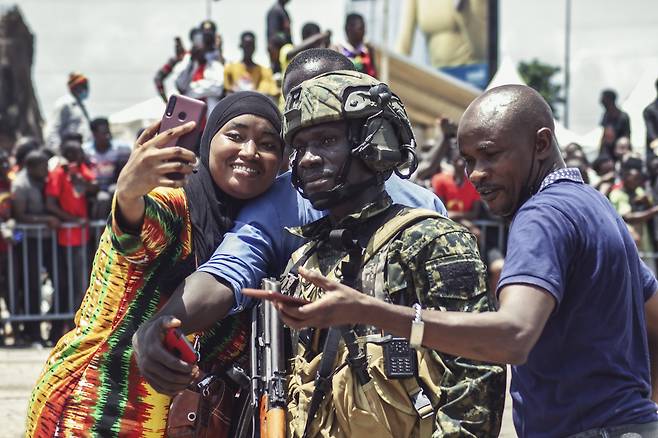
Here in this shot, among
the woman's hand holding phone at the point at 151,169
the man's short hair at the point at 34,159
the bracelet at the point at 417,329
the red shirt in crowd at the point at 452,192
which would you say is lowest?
the red shirt in crowd at the point at 452,192

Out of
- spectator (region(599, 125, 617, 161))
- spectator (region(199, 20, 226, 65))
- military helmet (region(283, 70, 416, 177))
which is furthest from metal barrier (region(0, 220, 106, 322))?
military helmet (region(283, 70, 416, 177))

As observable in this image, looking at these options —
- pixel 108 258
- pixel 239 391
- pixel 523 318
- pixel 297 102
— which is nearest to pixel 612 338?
pixel 523 318

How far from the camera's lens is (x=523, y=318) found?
8.19ft

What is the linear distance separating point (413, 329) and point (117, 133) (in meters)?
15.7

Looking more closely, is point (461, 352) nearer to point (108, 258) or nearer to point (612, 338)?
point (612, 338)

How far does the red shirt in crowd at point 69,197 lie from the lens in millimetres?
10039

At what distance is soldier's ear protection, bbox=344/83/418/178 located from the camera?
10.3 feet

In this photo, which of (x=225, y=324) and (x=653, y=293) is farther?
(x=225, y=324)

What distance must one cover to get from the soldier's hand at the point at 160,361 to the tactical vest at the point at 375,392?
34 cm

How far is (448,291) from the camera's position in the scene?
298 cm

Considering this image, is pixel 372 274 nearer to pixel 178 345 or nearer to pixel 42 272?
pixel 178 345

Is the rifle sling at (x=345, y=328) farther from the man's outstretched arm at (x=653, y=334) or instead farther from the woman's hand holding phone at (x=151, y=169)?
the man's outstretched arm at (x=653, y=334)

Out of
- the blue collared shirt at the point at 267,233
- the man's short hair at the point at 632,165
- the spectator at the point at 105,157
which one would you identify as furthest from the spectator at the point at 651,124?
the blue collared shirt at the point at 267,233

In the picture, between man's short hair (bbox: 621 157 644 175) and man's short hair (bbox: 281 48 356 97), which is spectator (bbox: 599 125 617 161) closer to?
man's short hair (bbox: 621 157 644 175)
